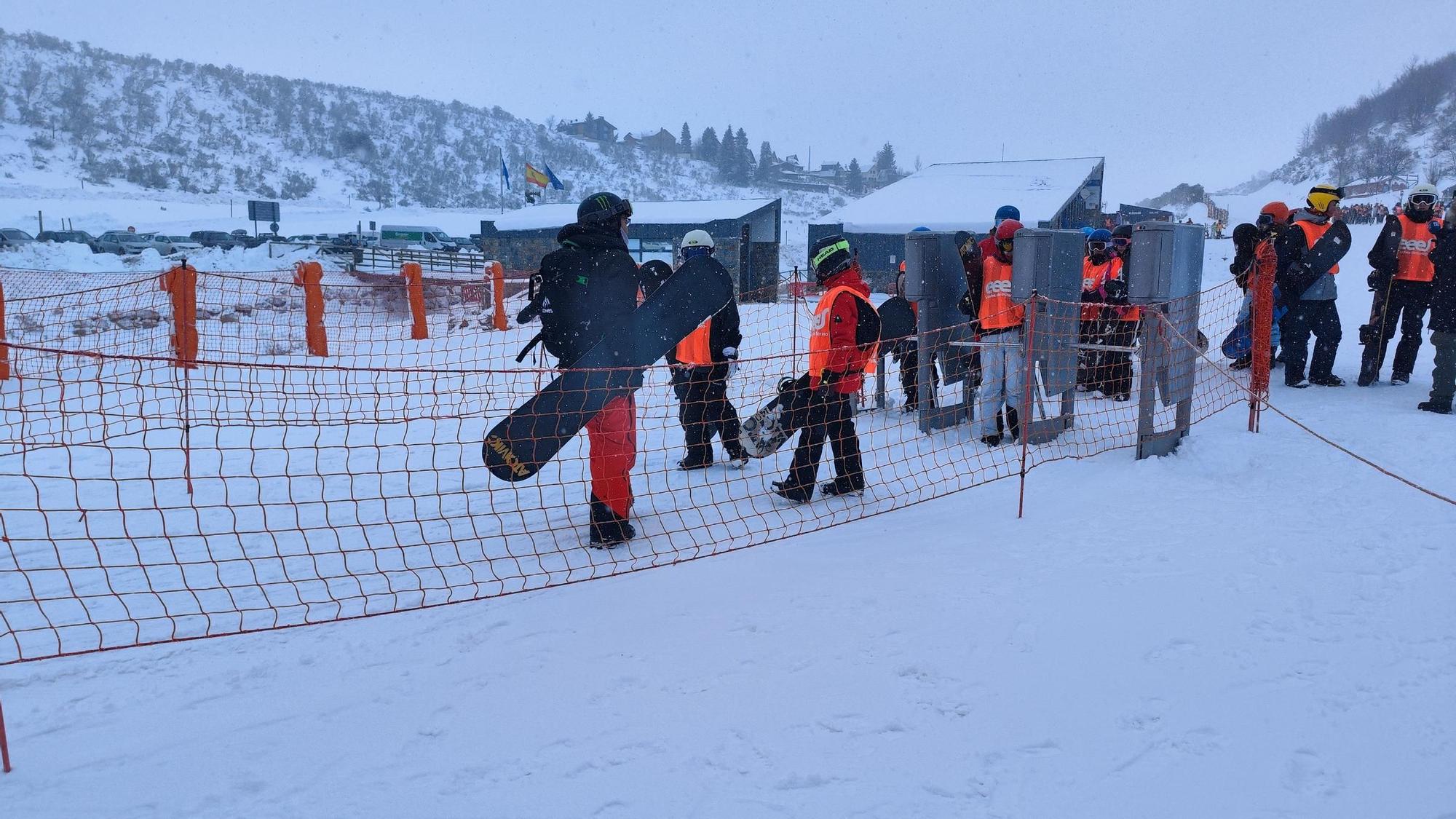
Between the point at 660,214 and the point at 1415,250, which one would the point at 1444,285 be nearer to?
the point at 1415,250

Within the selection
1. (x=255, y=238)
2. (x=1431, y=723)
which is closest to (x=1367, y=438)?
(x=1431, y=723)

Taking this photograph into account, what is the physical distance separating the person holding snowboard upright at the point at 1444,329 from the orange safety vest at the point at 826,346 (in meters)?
4.22

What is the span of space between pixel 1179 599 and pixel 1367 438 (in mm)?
3157

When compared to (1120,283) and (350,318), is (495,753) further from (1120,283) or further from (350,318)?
(350,318)

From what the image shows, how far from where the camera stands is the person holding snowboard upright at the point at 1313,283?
7066 mm

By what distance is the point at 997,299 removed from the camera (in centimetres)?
656

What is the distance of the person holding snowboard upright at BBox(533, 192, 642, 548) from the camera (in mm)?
4578

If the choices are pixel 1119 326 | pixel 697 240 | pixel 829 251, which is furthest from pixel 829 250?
pixel 1119 326

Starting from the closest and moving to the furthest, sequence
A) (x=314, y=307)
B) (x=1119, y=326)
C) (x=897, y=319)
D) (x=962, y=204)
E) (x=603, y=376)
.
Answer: (x=603, y=376) → (x=897, y=319) → (x=1119, y=326) → (x=314, y=307) → (x=962, y=204)

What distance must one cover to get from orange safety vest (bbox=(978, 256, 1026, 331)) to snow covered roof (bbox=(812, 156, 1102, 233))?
17.0 m

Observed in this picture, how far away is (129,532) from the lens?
15.8 feet

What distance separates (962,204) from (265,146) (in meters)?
102

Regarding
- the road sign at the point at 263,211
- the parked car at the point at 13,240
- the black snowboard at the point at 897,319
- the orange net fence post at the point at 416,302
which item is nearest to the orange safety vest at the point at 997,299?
the black snowboard at the point at 897,319

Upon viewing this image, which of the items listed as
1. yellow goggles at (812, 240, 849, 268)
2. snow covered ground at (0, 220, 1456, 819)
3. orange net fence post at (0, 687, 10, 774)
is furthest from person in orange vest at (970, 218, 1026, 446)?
orange net fence post at (0, 687, 10, 774)
